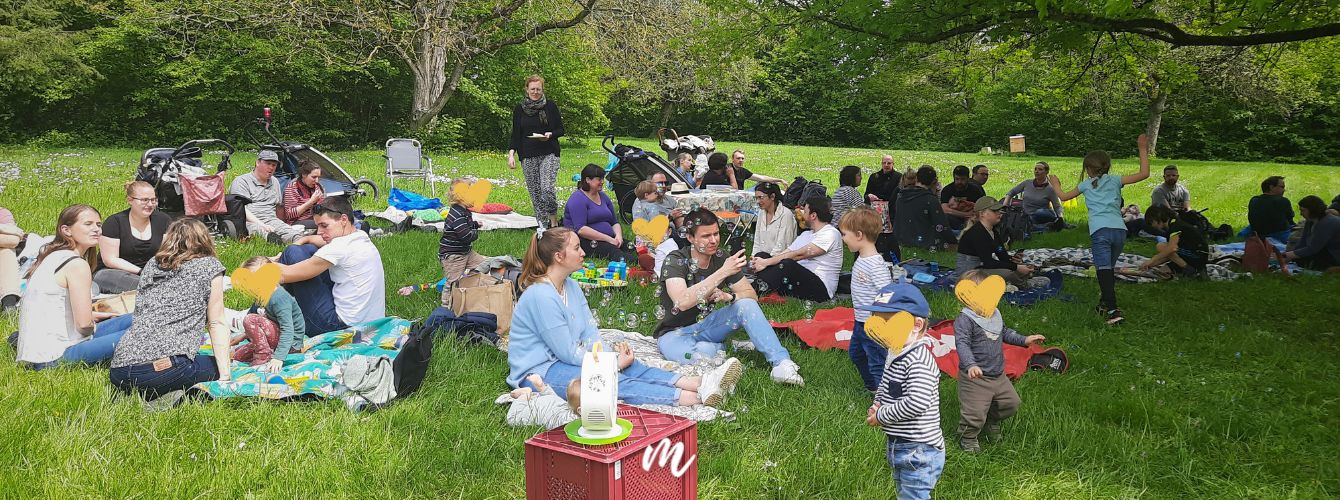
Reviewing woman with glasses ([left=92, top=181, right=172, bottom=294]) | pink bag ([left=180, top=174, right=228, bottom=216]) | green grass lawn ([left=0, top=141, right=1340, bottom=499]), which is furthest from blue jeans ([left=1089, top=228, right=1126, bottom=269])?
pink bag ([left=180, top=174, right=228, bottom=216])

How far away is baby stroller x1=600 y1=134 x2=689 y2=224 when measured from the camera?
11.8 meters

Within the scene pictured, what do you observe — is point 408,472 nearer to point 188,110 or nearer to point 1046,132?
point 188,110

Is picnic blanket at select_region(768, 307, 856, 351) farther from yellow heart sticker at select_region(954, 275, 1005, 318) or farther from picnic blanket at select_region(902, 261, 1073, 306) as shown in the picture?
yellow heart sticker at select_region(954, 275, 1005, 318)

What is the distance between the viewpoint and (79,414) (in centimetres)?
416

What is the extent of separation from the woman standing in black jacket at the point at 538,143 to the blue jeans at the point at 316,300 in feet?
12.5

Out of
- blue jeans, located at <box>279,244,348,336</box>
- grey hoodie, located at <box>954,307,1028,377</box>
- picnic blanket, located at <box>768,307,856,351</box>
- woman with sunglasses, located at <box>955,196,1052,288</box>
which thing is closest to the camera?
grey hoodie, located at <box>954,307,1028,377</box>

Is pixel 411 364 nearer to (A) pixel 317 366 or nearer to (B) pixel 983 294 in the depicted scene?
(A) pixel 317 366

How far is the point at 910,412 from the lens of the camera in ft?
11.3

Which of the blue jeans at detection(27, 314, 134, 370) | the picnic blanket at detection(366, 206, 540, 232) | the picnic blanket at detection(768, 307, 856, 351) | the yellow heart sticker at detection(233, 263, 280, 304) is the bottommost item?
the picnic blanket at detection(768, 307, 856, 351)

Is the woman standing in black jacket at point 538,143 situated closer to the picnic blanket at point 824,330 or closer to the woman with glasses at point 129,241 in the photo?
the woman with glasses at point 129,241

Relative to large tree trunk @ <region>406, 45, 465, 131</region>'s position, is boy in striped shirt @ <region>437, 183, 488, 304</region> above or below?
below

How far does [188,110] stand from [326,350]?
26.2 m

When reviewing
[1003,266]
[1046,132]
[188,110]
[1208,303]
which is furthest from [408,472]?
[1046,132]

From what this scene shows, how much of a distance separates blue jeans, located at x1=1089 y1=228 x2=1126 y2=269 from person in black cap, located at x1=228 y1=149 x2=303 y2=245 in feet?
26.9
